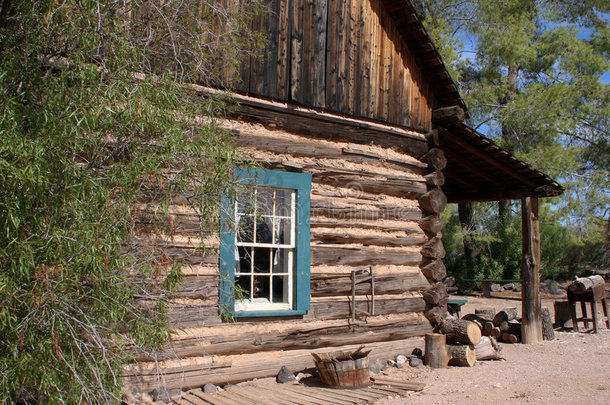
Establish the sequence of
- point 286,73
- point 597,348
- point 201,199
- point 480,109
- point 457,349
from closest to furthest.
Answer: point 201,199 < point 286,73 < point 457,349 < point 597,348 < point 480,109

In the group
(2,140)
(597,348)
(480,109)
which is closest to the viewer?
(2,140)

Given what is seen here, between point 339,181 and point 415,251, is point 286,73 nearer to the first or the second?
point 339,181

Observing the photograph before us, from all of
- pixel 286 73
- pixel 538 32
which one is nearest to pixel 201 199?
pixel 286 73

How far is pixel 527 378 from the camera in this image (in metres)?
7.50

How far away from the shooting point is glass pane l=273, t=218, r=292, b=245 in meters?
7.37

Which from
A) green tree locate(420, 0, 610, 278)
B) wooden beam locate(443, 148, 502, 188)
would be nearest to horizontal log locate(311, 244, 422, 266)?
wooden beam locate(443, 148, 502, 188)

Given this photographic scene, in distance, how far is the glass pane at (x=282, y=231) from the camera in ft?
24.2

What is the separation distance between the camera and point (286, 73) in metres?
7.54

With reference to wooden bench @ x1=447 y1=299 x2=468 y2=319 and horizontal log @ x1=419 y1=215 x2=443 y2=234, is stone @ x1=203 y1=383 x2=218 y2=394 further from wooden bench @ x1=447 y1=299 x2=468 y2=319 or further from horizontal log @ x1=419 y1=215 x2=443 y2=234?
wooden bench @ x1=447 y1=299 x2=468 y2=319

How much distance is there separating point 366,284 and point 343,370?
163cm

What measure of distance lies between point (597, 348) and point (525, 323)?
47.7 inches

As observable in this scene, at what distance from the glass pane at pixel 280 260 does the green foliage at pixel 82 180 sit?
2.13 meters

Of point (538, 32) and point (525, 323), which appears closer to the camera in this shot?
point (525, 323)

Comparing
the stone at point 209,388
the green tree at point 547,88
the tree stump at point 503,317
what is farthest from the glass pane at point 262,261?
the green tree at point 547,88
